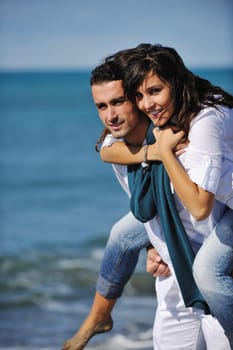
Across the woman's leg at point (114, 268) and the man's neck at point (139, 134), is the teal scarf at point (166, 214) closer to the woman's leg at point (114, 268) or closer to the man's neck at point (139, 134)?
the man's neck at point (139, 134)

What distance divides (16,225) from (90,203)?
1.77 metres

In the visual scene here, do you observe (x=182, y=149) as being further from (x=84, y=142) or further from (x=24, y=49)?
(x=24, y=49)

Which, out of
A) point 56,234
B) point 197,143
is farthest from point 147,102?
point 56,234

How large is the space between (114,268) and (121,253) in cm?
10

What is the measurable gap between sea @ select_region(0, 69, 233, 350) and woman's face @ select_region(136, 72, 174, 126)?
6.65 feet

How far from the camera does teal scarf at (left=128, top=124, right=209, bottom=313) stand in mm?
3645

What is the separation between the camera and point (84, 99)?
30922 mm

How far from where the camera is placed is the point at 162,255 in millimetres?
3969

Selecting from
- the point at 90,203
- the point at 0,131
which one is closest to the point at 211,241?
the point at 90,203

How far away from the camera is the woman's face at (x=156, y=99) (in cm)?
348

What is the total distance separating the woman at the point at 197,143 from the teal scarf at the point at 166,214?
0.06 metres

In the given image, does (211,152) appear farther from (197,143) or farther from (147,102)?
(147,102)

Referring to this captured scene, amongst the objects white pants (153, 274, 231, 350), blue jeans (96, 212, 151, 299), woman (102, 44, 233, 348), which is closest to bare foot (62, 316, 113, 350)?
blue jeans (96, 212, 151, 299)

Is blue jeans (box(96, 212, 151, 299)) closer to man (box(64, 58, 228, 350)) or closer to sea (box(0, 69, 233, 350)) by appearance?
man (box(64, 58, 228, 350))
